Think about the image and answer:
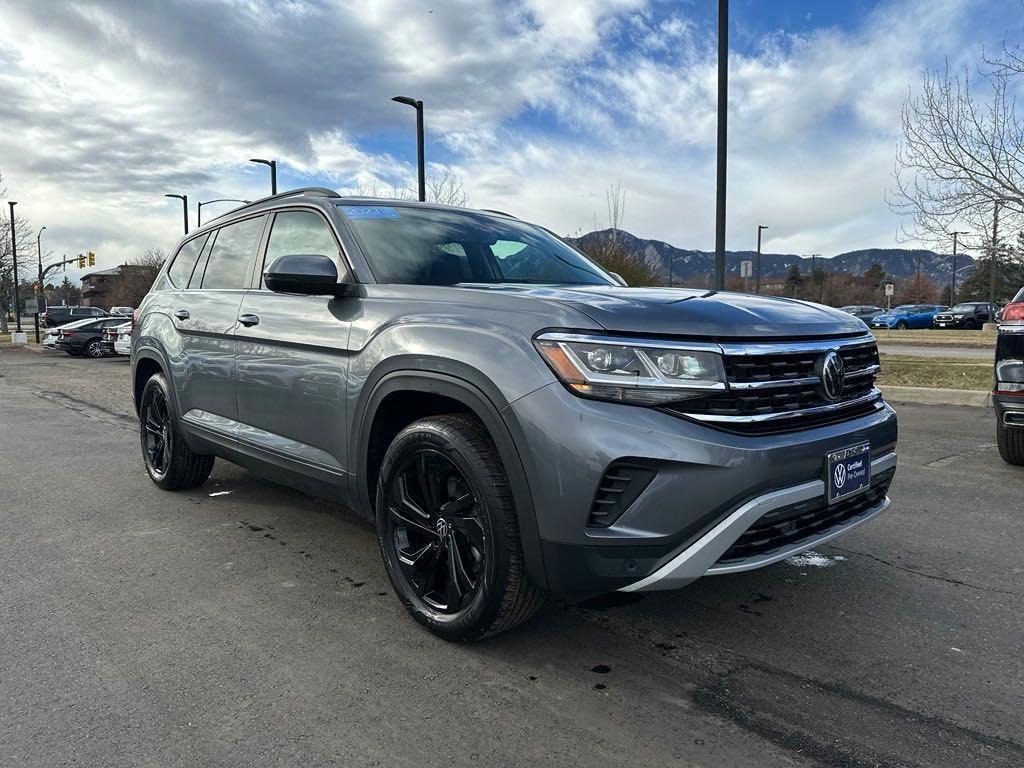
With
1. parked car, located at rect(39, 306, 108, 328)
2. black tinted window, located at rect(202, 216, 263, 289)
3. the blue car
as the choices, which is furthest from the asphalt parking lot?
the blue car

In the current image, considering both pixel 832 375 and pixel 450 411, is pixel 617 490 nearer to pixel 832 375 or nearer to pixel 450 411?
pixel 450 411

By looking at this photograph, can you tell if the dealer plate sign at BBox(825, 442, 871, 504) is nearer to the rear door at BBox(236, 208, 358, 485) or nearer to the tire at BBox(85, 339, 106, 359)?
the rear door at BBox(236, 208, 358, 485)

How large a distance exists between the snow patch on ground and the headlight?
1.72 m

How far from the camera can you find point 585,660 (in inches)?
108

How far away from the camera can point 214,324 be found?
436cm

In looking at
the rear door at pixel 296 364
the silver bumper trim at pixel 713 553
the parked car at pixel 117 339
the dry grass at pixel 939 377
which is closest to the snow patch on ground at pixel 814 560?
the silver bumper trim at pixel 713 553

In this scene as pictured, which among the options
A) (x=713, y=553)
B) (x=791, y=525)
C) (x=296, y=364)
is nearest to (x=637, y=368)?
(x=713, y=553)

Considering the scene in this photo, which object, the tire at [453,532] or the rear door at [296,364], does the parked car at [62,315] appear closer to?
the rear door at [296,364]

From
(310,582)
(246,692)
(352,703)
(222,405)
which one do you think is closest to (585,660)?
(352,703)

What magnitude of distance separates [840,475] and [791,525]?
0.89 feet

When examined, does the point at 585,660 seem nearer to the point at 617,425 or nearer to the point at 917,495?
the point at 617,425

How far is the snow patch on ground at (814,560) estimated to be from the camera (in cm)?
371

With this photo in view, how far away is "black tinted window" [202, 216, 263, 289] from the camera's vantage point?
438 cm

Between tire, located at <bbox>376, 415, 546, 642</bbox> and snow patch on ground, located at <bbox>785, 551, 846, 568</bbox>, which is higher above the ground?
tire, located at <bbox>376, 415, 546, 642</bbox>
